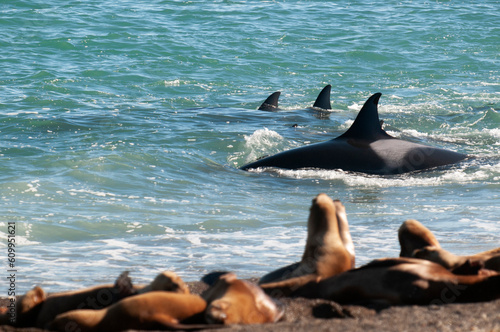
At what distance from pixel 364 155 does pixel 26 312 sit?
698 centimetres

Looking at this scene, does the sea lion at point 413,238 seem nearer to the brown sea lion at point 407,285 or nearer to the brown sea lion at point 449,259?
the brown sea lion at point 449,259

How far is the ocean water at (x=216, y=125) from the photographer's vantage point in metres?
7.32

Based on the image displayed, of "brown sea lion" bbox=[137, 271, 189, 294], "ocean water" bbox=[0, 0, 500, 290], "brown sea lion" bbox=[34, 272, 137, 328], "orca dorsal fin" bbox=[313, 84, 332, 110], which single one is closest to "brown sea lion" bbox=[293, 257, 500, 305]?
"brown sea lion" bbox=[137, 271, 189, 294]

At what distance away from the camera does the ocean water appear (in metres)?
7.32

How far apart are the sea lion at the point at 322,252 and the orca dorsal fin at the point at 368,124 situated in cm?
551

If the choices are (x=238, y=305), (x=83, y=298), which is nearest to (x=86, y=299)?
(x=83, y=298)

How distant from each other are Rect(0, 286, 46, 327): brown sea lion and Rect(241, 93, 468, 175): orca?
6.70m

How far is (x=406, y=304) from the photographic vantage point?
4.19 metres

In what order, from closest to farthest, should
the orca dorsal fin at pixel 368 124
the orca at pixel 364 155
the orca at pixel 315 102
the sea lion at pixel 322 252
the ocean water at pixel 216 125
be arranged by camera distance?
the sea lion at pixel 322 252
the ocean water at pixel 216 125
the orca dorsal fin at pixel 368 124
the orca at pixel 364 155
the orca at pixel 315 102

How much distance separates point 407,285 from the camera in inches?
165

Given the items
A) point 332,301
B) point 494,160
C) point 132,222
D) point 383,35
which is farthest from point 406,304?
point 383,35

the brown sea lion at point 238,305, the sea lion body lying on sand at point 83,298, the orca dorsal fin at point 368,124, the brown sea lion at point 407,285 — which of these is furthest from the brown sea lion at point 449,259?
the orca dorsal fin at point 368,124

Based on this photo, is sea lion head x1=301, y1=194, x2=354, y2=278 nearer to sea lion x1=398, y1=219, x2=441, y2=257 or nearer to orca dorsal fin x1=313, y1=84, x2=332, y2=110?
sea lion x1=398, y1=219, x2=441, y2=257

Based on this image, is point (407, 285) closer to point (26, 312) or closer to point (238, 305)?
point (238, 305)
